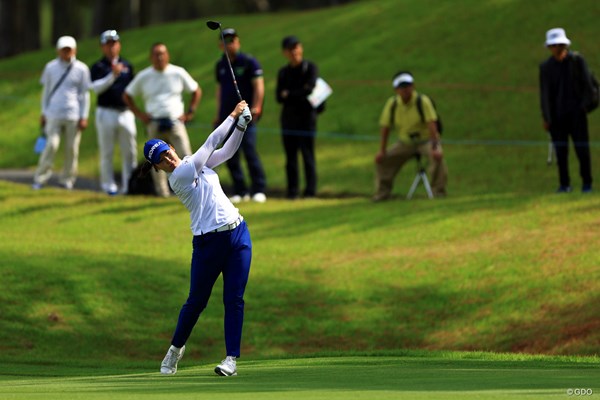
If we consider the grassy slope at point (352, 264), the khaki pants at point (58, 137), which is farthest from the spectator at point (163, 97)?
the khaki pants at point (58, 137)

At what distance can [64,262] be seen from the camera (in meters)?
18.7

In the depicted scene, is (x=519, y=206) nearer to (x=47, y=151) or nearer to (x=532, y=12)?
(x=47, y=151)

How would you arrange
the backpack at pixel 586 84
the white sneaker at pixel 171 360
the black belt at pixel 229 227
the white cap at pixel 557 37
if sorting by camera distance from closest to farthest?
the black belt at pixel 229 227 → the white sneaker at pixel 171 360 → the white cap at pixel 557 37 → the backpack at pixel 586 84

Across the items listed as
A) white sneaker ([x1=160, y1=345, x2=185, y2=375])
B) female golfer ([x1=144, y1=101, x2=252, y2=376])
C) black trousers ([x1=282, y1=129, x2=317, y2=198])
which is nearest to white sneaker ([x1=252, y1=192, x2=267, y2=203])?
black trousers ([x1=282, y1=129, x2=317, y2=198])

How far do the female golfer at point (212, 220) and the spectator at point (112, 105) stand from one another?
11.9 metres

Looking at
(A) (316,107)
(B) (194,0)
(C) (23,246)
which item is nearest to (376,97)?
(A) (316,107)

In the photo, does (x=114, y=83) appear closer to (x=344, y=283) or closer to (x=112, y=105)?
(x=112, y=105)

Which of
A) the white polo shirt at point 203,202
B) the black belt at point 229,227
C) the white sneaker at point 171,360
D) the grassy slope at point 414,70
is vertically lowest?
the grassy slope at point 414,70

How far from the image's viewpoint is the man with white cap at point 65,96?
24391mm

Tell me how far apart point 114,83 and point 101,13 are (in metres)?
32.0

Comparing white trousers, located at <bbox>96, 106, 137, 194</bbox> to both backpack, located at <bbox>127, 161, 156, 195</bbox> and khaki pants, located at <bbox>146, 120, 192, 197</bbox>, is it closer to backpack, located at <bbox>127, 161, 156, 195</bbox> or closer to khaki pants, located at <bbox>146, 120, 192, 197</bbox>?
backpack, located at <bbox>127, 161, 156, 195</bbox>

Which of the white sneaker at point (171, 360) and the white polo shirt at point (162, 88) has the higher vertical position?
the white sneaker at point (171, 360)

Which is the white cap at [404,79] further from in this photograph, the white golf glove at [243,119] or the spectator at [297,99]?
the white golf glove at [243,119]

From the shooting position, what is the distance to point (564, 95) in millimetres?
21609
